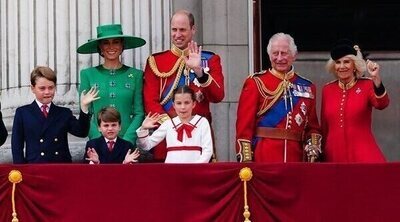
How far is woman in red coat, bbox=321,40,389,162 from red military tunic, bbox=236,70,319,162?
0.21 metres

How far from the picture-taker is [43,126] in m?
13.2

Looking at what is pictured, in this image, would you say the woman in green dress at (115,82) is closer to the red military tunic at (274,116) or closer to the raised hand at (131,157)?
the raised hand at (131,157)

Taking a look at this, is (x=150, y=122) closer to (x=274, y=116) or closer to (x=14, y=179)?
(x=274, y=116)

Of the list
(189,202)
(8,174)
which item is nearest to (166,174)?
(189,202)

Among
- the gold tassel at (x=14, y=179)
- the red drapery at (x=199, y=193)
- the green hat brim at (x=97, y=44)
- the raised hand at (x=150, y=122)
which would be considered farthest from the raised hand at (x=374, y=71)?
the gold tassel at (x=14, y=179)

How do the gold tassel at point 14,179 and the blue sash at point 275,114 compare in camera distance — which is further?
the blue sash at point 275,114

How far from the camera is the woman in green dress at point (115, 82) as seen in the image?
1367 cm

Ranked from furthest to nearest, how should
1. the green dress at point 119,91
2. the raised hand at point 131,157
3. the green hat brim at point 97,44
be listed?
1. the green hat brim at point 97,44
2. the green dress at point 119,91
3. the raised hand at point 131,157

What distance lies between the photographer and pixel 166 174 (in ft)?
41.0

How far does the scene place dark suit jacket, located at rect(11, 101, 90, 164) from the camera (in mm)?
13172

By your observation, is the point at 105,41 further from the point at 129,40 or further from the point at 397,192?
the point at 397,192

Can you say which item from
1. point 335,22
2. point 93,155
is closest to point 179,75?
point 93,155

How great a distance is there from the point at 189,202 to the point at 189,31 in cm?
174

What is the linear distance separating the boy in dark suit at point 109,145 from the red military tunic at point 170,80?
20.9 inches
